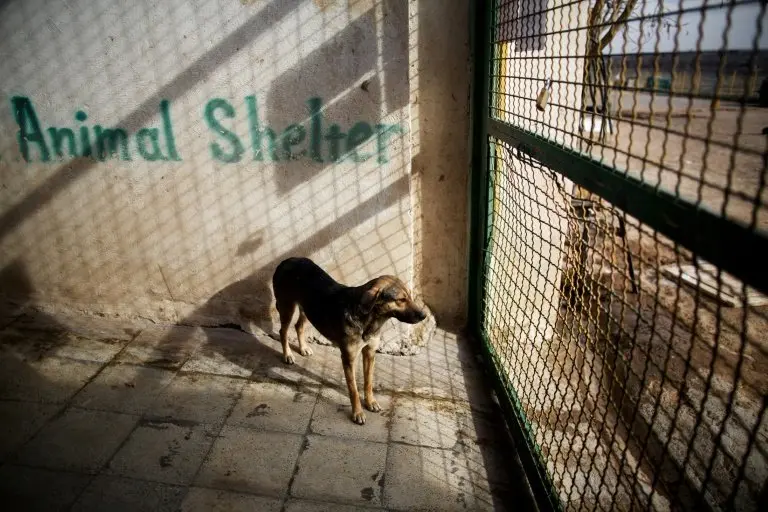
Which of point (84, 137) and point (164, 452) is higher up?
point (84, 137)

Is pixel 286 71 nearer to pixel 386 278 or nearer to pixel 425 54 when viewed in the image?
pixel 425 54

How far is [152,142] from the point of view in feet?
12.4

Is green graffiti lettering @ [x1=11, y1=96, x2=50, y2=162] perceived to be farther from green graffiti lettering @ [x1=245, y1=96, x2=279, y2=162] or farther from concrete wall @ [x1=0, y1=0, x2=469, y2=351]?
green graffiti lettering @ [x1=245, y1=96, x2=279, y2=162]

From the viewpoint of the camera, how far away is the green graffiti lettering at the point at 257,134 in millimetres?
3572

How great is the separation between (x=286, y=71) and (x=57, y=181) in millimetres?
2179

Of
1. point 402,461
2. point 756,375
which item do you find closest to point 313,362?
point 402,461

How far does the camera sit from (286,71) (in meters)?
3.45

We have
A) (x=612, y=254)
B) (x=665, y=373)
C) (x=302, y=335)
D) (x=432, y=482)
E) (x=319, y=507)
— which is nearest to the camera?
(x=665, y=373)

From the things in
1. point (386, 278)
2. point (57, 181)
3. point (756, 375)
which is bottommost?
point (756, 375)

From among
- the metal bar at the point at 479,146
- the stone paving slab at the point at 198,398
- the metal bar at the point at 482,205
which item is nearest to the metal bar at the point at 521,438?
the metal bar at the point at 482,205

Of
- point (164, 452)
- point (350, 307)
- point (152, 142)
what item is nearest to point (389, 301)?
point (350, 307)

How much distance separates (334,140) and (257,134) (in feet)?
Result: 1.94

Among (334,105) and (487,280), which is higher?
(334,105)

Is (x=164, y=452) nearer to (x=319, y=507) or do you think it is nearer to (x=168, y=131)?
(x=319, y=507)
